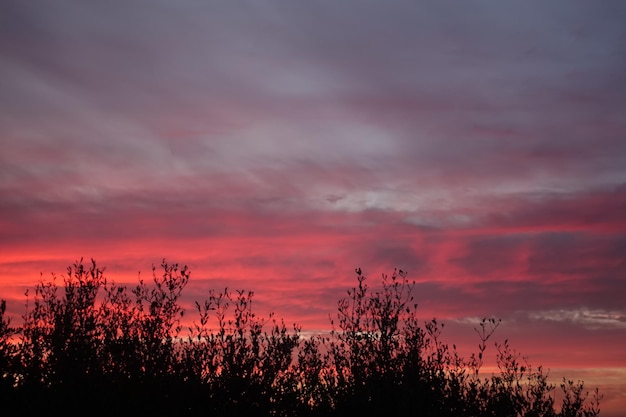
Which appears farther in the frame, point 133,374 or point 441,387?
point 441,387

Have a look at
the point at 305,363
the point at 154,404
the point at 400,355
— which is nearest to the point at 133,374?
the point at 154,404

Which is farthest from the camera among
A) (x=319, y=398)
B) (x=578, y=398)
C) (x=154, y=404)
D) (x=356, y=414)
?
(x=578, y=398)

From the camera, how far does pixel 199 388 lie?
2597 centimetres

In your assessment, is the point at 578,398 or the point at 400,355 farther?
the point at 578,398

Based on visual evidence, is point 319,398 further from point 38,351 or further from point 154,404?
point 38,351

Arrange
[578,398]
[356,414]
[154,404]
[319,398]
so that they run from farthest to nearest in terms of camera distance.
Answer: [578,398] → [319,398] → [356,414] → [154,404]

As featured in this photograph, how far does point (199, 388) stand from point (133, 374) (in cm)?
273

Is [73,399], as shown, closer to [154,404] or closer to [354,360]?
[154,404]

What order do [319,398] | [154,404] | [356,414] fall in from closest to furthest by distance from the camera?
[154,404], [356,414], [319,398]

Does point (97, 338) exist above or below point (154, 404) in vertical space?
above

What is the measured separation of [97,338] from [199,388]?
679cm

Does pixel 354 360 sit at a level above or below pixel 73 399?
above

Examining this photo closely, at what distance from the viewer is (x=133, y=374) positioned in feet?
86.5

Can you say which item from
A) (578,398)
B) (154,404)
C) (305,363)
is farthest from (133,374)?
(578,398)
